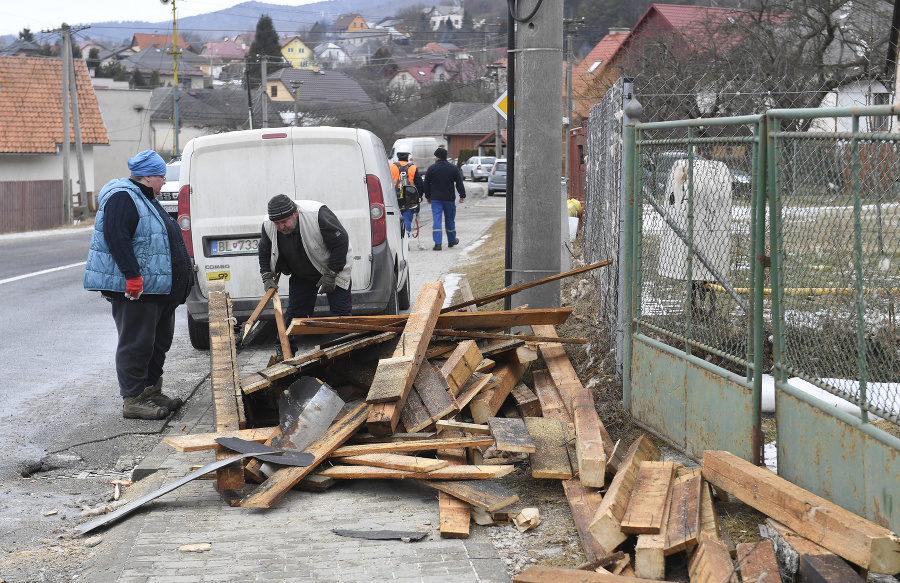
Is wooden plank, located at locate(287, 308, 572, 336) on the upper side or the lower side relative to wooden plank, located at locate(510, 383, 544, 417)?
upper

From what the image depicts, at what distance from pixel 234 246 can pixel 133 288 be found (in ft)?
7.40

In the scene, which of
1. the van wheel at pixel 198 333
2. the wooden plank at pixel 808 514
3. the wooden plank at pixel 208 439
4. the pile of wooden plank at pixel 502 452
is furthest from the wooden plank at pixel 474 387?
the van wheel at pixel 198 333

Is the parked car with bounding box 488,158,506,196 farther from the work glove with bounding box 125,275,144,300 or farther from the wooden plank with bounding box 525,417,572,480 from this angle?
the wooden plank with bounding box 525,417,572,480

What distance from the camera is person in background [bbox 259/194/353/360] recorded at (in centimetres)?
708

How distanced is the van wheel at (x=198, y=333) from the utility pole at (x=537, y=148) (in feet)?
11.5

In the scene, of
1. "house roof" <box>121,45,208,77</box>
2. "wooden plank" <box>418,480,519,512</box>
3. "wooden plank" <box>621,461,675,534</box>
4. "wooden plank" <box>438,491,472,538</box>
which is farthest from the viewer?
"house roof" <box>121,45,208,77</box>

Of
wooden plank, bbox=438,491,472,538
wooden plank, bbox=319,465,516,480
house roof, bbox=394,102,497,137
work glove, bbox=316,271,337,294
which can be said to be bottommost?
wooden plank, bbox=438,491,472,538

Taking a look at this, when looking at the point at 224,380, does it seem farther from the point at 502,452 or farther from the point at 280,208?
the point at 502,452

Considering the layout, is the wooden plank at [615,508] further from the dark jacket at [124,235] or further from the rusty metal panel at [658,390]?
the dark jacket at [124,235]

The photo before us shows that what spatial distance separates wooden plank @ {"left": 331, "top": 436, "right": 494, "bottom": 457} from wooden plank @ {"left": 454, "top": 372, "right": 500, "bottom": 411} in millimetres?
430

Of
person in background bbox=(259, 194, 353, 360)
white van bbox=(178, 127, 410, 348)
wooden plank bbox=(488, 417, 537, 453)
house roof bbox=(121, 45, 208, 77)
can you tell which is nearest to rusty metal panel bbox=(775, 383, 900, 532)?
wooden plank bbox=(488, 417, 537, 453)

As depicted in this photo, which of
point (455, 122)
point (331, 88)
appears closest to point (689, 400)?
point (455, 122)

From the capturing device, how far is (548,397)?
235 inches

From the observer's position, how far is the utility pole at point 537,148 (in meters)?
7.19
